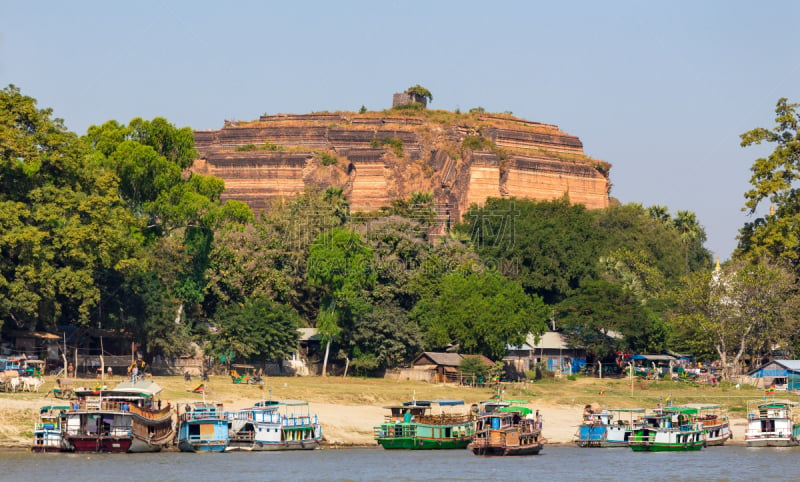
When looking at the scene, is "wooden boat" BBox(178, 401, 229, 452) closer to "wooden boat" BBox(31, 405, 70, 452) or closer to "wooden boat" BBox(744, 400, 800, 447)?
"wooden boat" BBox(31, 405, 70, 452)

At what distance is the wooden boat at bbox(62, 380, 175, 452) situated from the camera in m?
54.8

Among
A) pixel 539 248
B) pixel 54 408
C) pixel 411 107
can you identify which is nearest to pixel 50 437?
pixel 54 408

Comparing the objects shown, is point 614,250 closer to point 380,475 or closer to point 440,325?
point 440,325

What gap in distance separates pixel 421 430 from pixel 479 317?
21.1m

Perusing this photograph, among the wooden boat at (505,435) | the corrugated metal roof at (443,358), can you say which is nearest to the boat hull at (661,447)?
the wooden boat at (505,435)

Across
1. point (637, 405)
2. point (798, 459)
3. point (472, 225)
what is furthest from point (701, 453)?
point (472, 225)

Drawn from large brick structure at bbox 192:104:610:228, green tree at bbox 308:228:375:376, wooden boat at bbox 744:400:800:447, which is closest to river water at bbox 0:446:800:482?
wooden boat at bbox 744:400:800:447

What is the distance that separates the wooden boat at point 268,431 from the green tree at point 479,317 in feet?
73.6

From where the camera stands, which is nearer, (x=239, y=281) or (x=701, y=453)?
(x=701, y=453)

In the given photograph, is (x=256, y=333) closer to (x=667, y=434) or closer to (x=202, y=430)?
Result: (x=202, y=430)

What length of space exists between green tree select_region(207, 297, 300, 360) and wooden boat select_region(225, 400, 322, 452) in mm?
17373

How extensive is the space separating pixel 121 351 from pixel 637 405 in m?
28.1

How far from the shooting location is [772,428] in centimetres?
6353

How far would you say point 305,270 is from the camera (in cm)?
8781
